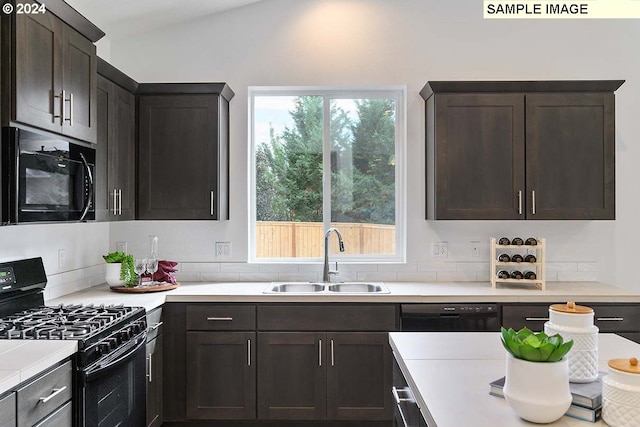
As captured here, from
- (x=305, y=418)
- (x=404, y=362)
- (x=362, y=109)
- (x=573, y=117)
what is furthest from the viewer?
(x=362, y=109)

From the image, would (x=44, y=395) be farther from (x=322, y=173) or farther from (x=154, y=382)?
(x=322, y=173)

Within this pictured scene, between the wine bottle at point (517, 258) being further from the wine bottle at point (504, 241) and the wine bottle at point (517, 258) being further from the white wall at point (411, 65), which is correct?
the white wall at point (411, 65)

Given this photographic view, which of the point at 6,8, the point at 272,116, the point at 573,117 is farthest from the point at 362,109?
the point at 6,8

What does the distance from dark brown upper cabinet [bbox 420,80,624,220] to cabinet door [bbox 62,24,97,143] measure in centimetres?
207

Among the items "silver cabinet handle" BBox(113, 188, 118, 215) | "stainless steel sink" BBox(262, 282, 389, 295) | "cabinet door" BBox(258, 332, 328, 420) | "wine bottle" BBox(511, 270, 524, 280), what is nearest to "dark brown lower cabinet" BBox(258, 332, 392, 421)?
"cabinet door" BBox(258, 332, 328, 420)

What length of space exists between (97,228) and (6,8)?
6.07 feet

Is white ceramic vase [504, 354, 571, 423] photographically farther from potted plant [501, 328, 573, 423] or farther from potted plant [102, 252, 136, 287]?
potted plant [102, 252, 136, 287]

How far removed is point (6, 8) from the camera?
1.88 m

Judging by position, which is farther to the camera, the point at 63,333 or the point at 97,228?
the point at 97,228

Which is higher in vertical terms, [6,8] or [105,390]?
[6,8]

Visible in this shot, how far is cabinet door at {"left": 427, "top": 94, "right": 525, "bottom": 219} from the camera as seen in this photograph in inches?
126

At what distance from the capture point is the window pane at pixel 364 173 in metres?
3.73

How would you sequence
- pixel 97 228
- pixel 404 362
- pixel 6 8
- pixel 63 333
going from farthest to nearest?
pixel 97 228, pixel 63 333, pixel 6 8, pixel 404 362

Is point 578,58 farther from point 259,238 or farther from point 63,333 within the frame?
point 63,333
